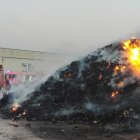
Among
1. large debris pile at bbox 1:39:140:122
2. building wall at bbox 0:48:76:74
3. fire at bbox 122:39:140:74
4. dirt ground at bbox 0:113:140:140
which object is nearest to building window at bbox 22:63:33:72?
building wall at bbox 0:48:76:74

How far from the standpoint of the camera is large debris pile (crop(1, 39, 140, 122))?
1542 cm

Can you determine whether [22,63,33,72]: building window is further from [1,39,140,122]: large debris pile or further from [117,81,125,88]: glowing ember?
[117,81,125,88]: glowing ember

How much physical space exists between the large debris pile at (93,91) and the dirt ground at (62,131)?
2.73 feet

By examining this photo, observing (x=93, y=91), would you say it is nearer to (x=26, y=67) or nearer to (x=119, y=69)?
(x=119, y=69)

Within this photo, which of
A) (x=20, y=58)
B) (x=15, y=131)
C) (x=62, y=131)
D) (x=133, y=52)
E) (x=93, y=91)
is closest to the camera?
(x=15, y=131)

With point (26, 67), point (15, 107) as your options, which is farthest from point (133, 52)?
point (26, 67)

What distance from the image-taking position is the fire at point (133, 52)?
16.2 m

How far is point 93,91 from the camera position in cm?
1641

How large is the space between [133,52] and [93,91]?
8.12 ft

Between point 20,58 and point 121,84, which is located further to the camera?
point 20,58

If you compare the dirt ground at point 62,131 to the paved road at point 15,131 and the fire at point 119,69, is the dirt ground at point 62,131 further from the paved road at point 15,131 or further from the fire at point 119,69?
the fire at point 119,69

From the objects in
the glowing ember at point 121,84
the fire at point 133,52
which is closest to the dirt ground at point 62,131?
the glowing ember at point 121,84

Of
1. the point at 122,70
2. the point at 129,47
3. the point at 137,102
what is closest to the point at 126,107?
the point at 137,102

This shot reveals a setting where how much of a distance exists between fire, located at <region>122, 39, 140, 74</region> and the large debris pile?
45mm
